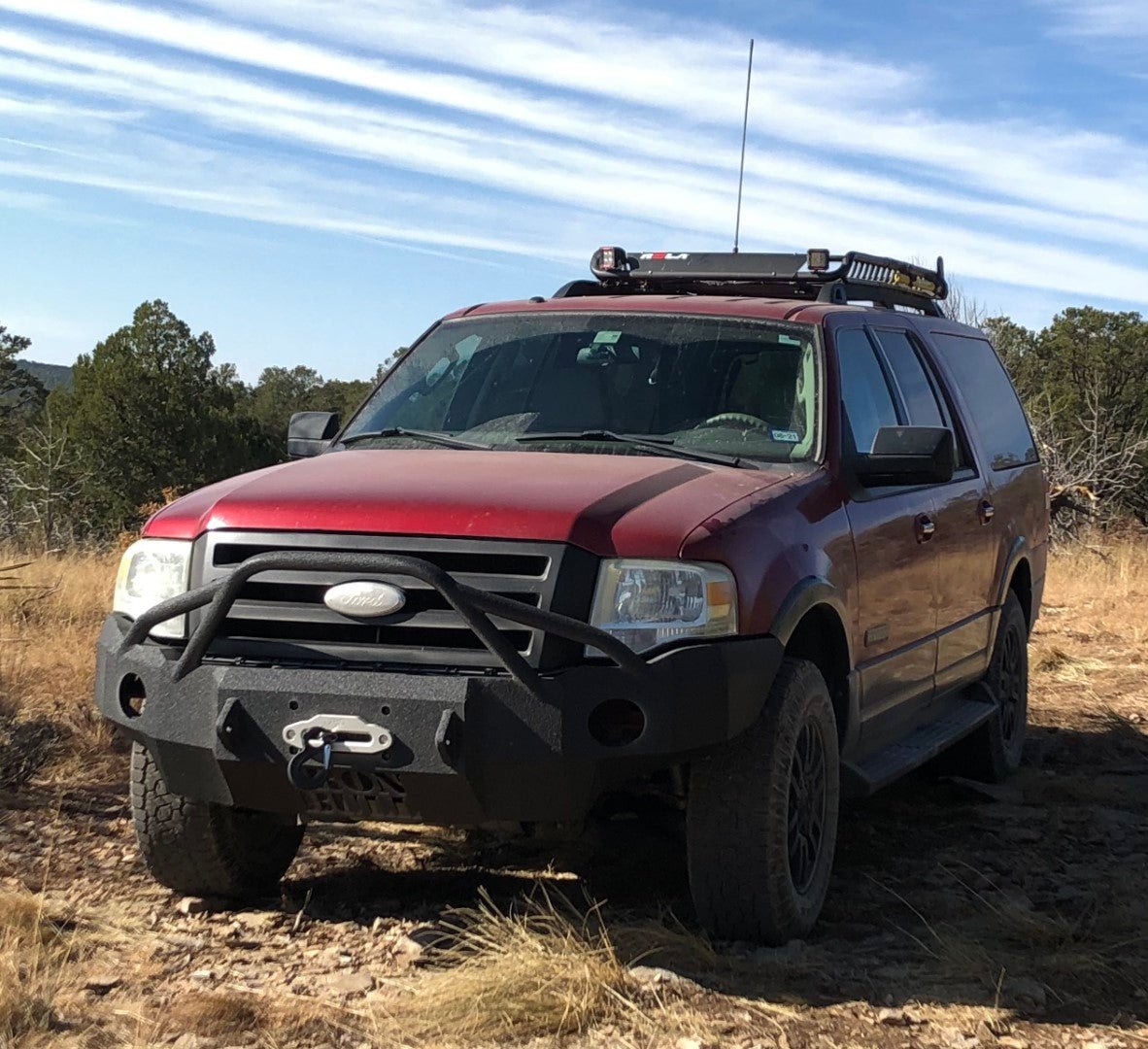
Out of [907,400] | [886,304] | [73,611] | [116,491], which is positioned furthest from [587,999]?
[116,491]

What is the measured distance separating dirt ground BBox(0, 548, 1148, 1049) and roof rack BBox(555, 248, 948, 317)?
217 cm

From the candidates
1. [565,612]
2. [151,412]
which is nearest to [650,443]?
[565,612]

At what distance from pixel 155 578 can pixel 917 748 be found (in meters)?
2.80

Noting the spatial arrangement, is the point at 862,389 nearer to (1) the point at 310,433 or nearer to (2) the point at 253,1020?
(1) the point at 310,433

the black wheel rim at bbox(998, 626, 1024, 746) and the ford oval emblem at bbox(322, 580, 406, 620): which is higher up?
the ford oval emblem at bbox(322, 580, 406, 620)

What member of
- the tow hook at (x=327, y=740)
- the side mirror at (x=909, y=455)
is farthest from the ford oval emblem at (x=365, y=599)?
the side mirror at (x=909, y=455)

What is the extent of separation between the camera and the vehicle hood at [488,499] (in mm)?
3854

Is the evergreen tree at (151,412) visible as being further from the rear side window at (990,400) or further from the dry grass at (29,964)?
the dry grass at (29,964)

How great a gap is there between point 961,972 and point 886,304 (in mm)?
3388

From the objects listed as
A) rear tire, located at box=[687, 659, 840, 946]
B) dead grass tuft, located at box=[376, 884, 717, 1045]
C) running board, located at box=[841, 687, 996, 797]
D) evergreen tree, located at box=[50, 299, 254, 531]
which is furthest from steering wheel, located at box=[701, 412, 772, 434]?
evergreen tree, located at box=[50, 299, 254, 531]

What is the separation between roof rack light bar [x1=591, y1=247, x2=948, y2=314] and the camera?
625cm

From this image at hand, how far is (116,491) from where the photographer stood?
44750 millimetres

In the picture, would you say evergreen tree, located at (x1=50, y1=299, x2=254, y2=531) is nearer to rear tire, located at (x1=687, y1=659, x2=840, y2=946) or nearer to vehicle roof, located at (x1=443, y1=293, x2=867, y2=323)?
vehicle roof, located at (x1=443, y1=293, x2=867, y2=323)

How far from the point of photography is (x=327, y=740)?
3.78 metres
